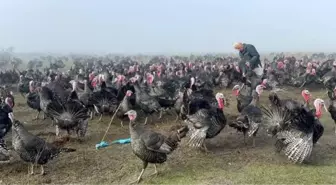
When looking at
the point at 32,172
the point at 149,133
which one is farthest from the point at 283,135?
the point at 32,172

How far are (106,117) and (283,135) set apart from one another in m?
7.22

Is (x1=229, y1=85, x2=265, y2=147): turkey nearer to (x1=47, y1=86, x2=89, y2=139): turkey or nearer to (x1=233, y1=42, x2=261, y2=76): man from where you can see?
(x1=47, y1=86, x2=89, y2=139): turkey

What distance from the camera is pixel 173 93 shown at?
17094mm

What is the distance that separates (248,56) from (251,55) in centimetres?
23

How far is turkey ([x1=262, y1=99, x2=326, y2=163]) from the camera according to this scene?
32.5 ft

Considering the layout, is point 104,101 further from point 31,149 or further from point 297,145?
point 297,145

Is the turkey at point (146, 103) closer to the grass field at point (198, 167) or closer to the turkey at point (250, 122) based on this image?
the grass field at point (198, 167)

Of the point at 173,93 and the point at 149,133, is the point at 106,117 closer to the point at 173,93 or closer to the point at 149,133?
the point at 173,93

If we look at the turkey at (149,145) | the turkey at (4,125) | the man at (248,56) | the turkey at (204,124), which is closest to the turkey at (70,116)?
the turkey at (4,125)

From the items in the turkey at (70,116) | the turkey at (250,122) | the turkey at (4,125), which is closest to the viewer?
the turkey at (4,125)

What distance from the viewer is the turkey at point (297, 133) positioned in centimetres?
990

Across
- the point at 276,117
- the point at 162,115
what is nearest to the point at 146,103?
the point at 162,115

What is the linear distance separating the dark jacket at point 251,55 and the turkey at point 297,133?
11.1 metres

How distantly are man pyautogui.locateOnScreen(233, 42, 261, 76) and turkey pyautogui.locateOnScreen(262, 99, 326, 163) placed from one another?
1113cm
